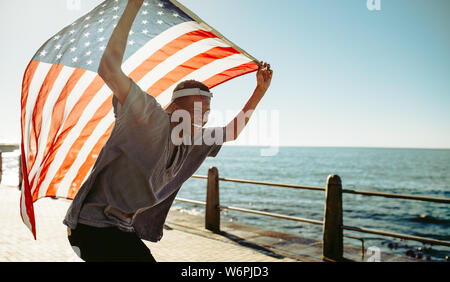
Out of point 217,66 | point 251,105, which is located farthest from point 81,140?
point 217,66

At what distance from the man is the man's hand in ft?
2.97

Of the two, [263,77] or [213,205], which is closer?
[263,77]

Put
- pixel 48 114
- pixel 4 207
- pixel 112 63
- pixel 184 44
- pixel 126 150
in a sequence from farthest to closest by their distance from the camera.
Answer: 1. pixel 4 207
2. pixel 184 44
3. pixel 48 114
4. pixel 126 150
5. pixel 112 63

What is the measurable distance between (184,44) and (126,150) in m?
1.85

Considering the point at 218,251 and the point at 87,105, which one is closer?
the point at 87,105

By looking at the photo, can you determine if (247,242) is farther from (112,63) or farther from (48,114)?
(112,63)

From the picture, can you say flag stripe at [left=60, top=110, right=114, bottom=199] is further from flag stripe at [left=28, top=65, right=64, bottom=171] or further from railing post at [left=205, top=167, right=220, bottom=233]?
railing post at [left=205, top=167, right=220, bottom=233]

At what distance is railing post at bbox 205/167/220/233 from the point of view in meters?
7.68

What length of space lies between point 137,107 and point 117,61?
0.74 feet

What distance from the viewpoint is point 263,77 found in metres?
2.77

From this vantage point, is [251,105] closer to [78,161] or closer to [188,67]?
[188,67]

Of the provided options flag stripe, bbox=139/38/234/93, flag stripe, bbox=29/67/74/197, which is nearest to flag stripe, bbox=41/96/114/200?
flag stripe, bbox=29/67/74/197

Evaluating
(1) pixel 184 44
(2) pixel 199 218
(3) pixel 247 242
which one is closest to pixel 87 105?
(1) pixel 184 44

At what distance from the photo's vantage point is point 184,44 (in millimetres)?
3287
